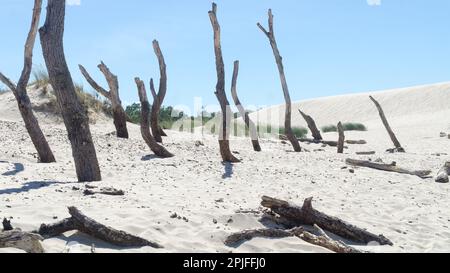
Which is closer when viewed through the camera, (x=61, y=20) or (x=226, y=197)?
(x=226, y=197)

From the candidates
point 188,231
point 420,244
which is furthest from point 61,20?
point 420,244

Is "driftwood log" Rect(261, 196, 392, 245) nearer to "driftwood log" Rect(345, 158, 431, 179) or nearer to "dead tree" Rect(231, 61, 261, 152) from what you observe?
"driftwood log" Rect(345, 158, 431, 179)

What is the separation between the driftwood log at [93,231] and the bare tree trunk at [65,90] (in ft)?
10.7

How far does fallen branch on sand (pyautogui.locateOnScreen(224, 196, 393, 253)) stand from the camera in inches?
208

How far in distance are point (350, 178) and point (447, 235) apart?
3.34 metres

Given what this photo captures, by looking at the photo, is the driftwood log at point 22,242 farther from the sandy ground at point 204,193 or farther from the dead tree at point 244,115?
the dead tree at point 244,115

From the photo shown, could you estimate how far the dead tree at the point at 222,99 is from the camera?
11.4m

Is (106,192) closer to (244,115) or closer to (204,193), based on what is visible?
(204,193)

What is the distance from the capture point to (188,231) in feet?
18.0

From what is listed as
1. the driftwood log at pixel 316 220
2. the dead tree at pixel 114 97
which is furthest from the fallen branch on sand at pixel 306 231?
the dead tree at pixel 114 97

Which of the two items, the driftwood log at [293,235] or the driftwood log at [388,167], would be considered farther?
the driftwood log at [388,167]

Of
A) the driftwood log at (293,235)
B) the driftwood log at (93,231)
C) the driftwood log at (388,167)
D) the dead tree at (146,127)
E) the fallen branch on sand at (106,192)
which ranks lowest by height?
the driftwood log at (293,235)

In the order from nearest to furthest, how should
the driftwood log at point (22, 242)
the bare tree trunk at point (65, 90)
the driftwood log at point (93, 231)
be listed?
the driftwood log at point (22, 242)
the driftwood log at point (93, 231)
the bare tree trunk at point (65, 90)

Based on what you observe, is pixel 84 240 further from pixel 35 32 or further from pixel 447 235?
pixel 35 32
